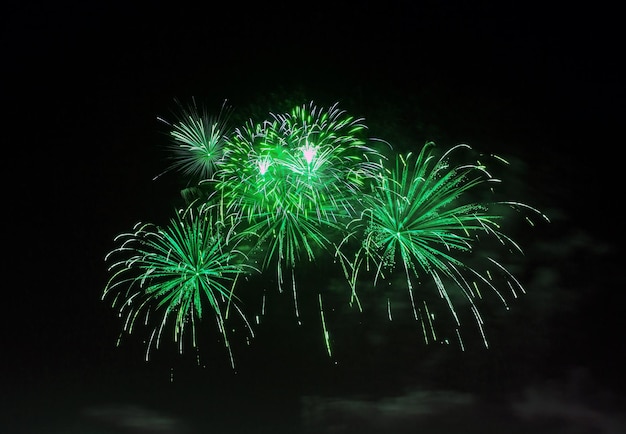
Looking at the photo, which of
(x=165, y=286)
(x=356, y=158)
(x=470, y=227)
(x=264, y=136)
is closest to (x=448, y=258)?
(x=470, y=227)

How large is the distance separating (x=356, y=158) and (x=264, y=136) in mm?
2094

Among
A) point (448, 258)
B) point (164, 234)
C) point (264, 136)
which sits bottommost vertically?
point (448, 258)

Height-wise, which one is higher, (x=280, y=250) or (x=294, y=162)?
(x=294, y=162)

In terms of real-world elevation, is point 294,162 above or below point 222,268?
above

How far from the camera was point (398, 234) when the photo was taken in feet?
60.7

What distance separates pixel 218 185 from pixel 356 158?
317 cm

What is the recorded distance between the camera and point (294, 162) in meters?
18.7

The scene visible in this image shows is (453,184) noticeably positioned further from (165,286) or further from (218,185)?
(165,286)

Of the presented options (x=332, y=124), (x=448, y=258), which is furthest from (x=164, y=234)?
(x=448, y=258)

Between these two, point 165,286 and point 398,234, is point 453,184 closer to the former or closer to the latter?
point 398,234

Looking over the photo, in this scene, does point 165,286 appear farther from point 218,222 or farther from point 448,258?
point 448,258

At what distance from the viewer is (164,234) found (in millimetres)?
19359

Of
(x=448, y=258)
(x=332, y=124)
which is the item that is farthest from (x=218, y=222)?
(x=448, y=258)

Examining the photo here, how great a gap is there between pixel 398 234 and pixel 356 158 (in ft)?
6.44
